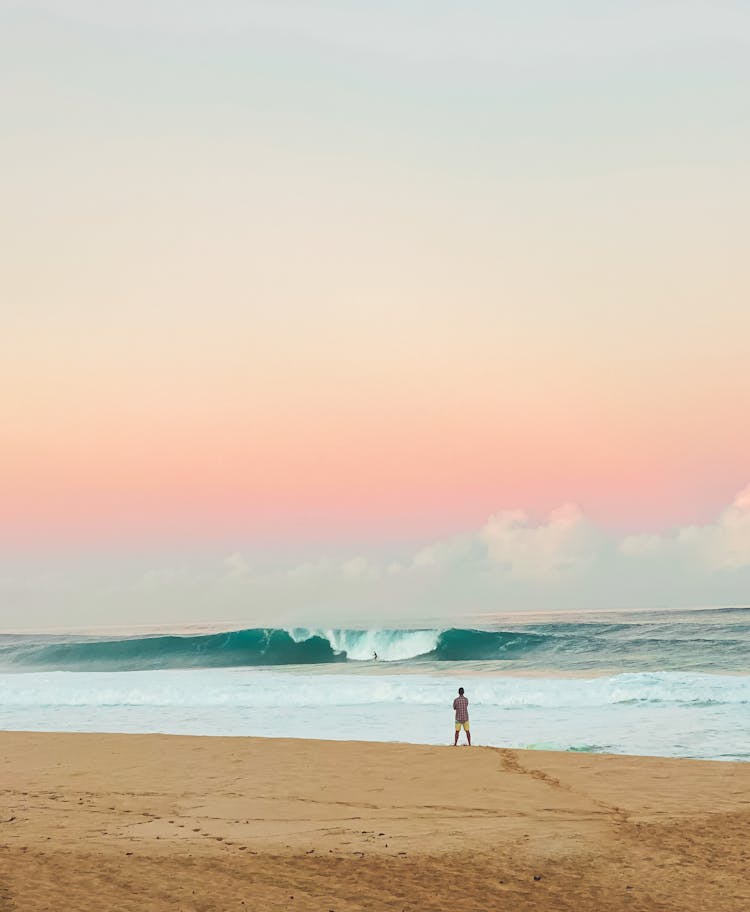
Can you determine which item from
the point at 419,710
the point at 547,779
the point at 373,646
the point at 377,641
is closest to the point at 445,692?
the point at 419,710

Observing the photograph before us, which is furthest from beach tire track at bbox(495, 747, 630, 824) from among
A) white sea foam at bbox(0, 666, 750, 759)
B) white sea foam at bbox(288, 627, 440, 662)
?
white sea foam at bbox(288, 627, 440, 662)

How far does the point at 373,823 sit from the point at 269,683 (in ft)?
72.4

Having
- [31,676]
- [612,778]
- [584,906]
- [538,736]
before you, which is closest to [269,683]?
[31,676]

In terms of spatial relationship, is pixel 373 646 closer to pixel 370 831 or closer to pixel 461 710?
pixel 461 710

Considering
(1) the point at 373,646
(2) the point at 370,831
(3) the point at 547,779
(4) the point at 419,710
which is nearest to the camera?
(2) the point at 370,831

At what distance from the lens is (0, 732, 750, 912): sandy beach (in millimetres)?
7145

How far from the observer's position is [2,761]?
1409cm

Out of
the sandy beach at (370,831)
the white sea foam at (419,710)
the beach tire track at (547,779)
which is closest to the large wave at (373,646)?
the white sea foam at (419,710)

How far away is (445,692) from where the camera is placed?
85.0 feet

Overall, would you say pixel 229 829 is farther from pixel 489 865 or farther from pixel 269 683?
pixel 269 683

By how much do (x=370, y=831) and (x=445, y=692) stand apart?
17.1 metres

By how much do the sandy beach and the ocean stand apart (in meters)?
4.77

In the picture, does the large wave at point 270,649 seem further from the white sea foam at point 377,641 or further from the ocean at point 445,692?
the ocean at point 445,692

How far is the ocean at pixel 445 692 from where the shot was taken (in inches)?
747
